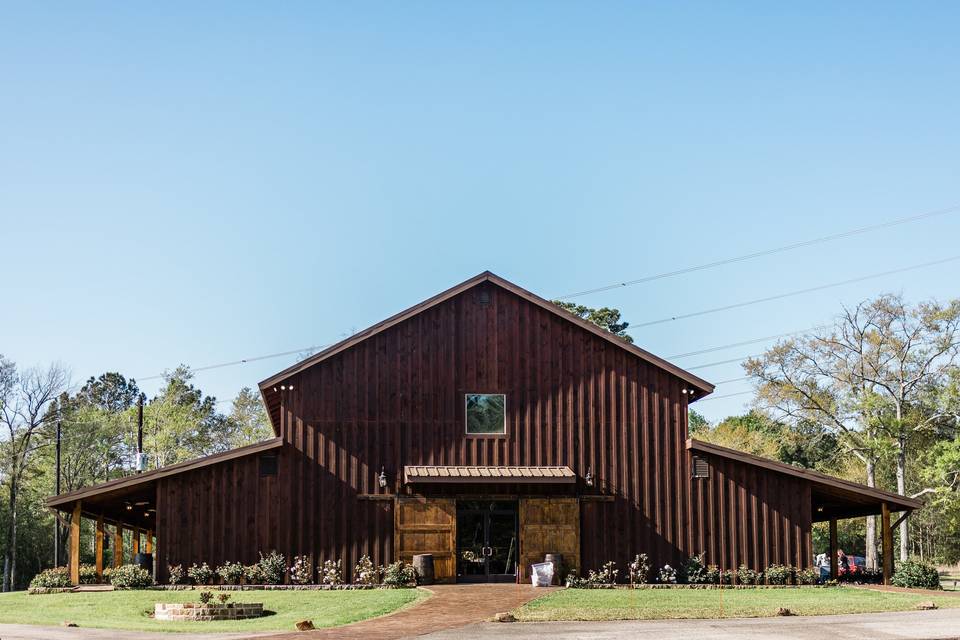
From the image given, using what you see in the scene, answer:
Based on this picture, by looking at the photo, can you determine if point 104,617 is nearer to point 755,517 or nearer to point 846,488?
point 755,517

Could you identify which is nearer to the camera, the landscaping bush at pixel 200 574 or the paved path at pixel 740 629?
the paved path at pixel 740 629

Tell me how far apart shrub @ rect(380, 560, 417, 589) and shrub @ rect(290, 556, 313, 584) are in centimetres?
202

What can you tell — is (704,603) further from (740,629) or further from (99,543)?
(99,543)

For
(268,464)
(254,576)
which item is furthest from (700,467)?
(254,576)

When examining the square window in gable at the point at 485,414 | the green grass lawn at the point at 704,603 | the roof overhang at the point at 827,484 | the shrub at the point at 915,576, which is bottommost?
the shrub at the point at 915,576

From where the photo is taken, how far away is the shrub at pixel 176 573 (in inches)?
1156

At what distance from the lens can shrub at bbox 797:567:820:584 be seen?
31.0 metres

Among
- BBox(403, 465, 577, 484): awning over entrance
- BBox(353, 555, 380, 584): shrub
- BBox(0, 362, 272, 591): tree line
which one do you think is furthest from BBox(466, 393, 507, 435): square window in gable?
BBox(0, 362, 272, 591): tree line

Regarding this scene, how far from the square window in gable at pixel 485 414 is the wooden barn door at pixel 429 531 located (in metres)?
2.19

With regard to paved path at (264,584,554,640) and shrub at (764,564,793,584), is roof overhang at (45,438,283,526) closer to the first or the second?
paved path at (264,584,554,640)

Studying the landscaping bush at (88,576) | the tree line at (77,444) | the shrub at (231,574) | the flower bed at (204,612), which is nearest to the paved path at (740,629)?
the flower bed at (204,612)

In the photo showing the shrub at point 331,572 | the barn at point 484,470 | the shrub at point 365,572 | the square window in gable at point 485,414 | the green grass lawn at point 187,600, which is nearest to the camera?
the green grass lawn at point 187,600

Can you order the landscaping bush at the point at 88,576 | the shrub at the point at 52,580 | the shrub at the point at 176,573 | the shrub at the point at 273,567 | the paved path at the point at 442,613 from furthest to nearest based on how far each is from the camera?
the landscaping bush at the point at 88,576, the shrub at the point at 273,567, the shrub at the point at 176,573, the shrub at the point at 52,580, the paved path at the point at 442,613

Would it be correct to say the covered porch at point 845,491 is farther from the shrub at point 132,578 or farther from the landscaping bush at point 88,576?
the landscaping bush at point 88,576
